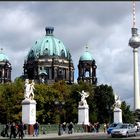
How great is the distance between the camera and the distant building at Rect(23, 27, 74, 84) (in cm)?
15162

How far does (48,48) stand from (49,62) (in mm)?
5345

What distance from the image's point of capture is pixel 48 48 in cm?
15662

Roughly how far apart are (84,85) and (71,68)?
52.8 m

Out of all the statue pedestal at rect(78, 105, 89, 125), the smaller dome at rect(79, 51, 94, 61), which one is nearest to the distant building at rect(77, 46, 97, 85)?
the smaller dome at rect(79, 51, 94, 61)

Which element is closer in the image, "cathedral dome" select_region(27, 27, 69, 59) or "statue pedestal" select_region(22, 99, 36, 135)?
"statue pedestal" select_region(22, 99, 36, 135)

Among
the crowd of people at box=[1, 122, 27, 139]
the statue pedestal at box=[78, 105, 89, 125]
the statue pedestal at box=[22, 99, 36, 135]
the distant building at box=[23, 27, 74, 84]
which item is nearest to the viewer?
the crowd of people at box=[1, 122, 27, 139]

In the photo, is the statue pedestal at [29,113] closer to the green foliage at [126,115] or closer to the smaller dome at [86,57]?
the green foliage at [126,115]

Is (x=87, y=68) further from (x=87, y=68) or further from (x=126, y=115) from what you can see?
(x=126, y=115)

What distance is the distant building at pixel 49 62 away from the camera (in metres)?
152

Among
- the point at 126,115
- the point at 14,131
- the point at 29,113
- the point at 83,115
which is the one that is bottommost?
the point at 14,131

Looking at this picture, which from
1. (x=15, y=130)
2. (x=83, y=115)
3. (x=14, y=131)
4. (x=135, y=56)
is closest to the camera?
(x=14, y=131)

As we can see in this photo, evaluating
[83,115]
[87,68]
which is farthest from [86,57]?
[83,115]

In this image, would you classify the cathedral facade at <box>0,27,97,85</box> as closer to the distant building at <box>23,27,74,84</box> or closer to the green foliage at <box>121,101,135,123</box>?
the distant building at <box>23,27,74,84</box>

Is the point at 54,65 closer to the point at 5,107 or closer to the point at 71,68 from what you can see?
the point at 71,68
